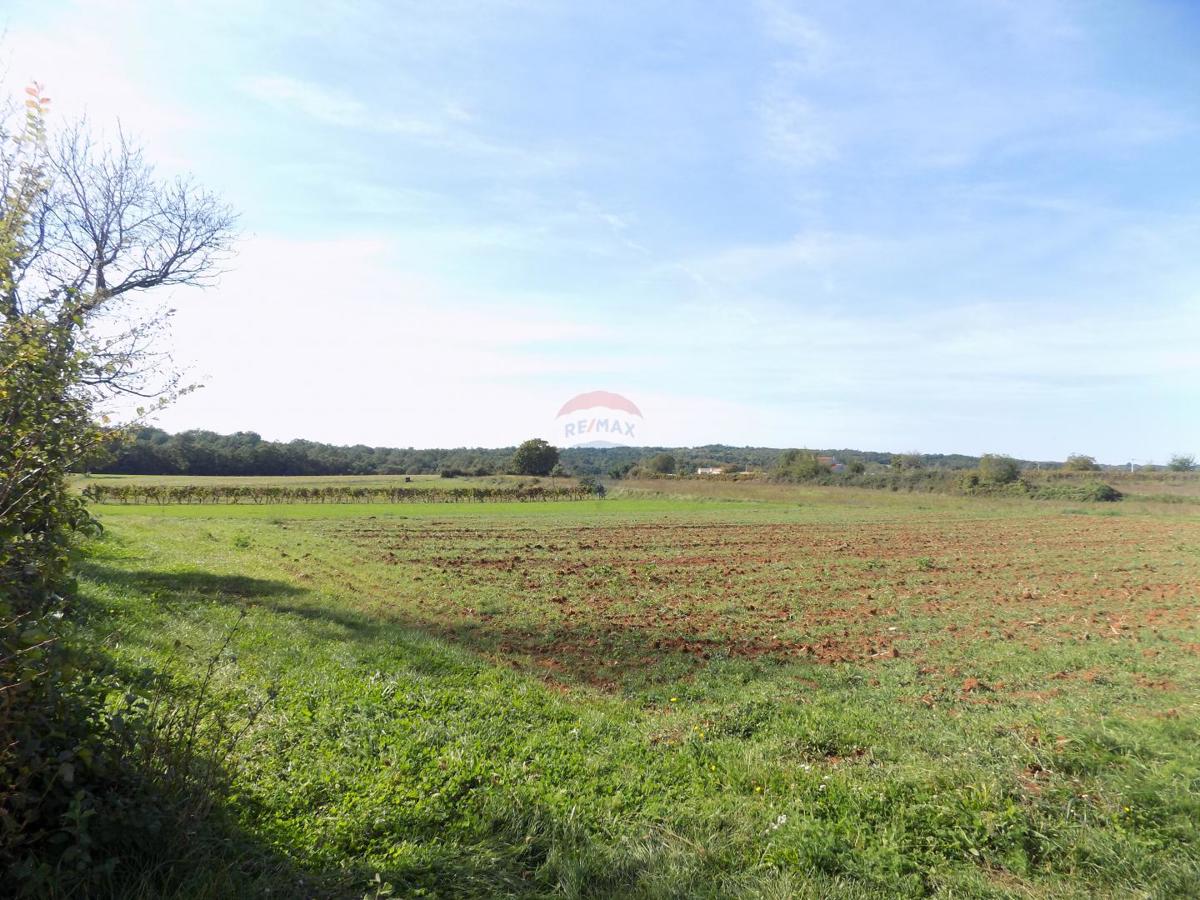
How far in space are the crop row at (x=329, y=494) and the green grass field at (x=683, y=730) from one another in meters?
42.1

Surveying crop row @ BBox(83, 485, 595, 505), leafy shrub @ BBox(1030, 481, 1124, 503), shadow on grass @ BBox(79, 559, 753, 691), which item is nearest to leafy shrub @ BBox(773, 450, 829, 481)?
leafy shrub @ BBox(1030, 481, 1124, 503)

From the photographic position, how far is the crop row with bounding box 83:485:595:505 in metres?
49.9

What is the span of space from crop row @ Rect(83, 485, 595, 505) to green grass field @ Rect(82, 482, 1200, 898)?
4210cm

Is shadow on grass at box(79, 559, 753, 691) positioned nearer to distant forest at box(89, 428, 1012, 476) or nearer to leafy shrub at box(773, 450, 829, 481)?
distant forest at box(89, 428, 1012, 476)

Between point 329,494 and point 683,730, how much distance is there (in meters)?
60.9

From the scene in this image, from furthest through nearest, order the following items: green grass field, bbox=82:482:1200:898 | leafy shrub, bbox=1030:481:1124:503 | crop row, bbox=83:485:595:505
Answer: leafy shrub, bbox=1030:481:1124:503 < crop row, bbox=83:485:595:505 < green grass field, bbox=82:482:1200:898

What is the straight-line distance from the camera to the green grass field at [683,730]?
12.8ft

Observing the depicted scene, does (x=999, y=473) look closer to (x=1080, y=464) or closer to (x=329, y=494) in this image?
(x=1080, y=464)

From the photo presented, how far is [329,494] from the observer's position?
60.4m

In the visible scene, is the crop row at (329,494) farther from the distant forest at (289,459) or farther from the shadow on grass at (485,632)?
the shadow on grass at (485,632)

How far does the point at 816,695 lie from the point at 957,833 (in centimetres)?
368

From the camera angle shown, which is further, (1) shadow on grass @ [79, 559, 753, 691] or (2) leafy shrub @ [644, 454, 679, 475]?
(2) leafy shrub @ [644, 454, 679, 475]

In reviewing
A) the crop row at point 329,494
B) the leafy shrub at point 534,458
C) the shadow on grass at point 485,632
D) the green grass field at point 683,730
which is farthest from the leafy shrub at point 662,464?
the shadow on grass at point 485,632

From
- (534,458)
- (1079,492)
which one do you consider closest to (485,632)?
(1079,492)
